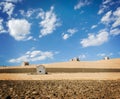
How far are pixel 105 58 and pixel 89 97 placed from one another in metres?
85.0

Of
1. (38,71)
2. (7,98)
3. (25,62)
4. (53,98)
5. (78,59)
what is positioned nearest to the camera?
(7,98)

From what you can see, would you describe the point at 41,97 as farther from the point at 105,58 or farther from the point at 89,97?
the point at 105,58

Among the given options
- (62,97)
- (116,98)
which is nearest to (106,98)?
(116,98)

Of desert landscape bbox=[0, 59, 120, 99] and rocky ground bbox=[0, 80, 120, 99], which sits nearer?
rocky ground bbox=[0, 80, 120, 99]

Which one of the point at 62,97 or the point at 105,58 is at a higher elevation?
the point at 105,58

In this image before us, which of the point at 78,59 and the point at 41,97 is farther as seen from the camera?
the point at 78,59

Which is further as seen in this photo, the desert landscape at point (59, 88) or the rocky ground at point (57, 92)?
the desert landscape at point (59, 88)

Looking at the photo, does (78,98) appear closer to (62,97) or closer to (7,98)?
(62,97)

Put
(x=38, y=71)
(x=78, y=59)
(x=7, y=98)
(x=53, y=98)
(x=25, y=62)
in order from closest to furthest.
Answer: (x=7, y=98)
(x=53, y=98)
(x=38, y=71)
(x=25, y=62)
(x=78, y=59)

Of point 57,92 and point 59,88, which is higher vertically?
point 59,88

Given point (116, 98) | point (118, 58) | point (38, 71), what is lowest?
point (116, 98)

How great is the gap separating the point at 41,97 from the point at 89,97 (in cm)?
244

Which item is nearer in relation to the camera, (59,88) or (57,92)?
(57,92)

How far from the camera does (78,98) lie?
35.4 feet
